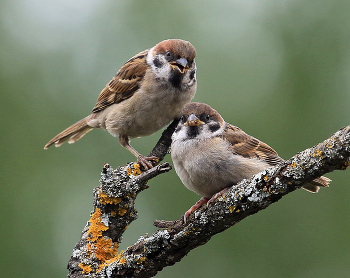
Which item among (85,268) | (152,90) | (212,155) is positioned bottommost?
(85,268)

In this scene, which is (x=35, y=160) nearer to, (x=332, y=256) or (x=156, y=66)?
(x=156, y=66)

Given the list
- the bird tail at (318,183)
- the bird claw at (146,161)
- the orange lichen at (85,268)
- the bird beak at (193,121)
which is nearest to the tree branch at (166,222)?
the orange lichen at (85,268)

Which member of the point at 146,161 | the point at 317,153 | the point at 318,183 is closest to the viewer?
the point at 317,153

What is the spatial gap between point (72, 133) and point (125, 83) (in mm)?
1408

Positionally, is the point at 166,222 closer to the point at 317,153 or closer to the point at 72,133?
the point at 317,153

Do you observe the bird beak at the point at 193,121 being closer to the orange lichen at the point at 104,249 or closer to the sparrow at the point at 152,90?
the sparrow at the point at 152,90

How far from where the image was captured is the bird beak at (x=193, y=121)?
394cm

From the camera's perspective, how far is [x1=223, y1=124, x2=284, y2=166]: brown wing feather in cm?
386

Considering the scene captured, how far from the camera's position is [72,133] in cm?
630

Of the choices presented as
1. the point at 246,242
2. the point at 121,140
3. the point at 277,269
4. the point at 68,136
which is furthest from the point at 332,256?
the point at 68,136

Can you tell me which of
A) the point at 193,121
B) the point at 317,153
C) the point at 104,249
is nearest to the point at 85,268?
the point at 104,249

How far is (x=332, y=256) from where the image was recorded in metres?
5.54

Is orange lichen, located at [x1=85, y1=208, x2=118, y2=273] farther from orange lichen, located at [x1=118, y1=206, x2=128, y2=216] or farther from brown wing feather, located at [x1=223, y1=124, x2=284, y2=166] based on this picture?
brown wing feather, located at [x1=223, y1=124, x2=284, y2=166]

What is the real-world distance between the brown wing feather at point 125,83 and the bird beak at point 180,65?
0.58m
